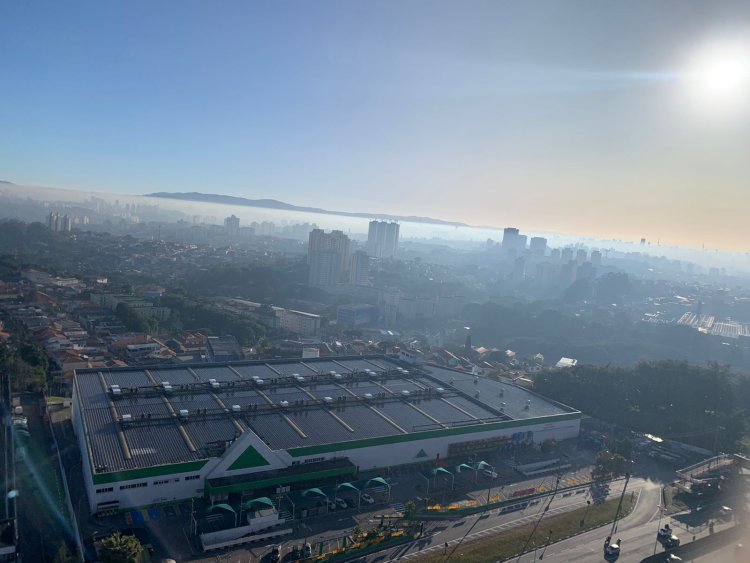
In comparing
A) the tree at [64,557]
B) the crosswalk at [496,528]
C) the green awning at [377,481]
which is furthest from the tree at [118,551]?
the green awning at [377,481]

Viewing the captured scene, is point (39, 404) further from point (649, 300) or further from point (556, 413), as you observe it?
point (649, 300)

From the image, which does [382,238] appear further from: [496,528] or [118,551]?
[118,551]

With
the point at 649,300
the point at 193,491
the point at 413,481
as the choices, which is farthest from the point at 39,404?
the point at 649,300

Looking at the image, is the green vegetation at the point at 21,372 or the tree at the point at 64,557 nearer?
the tree at the point at 64,557

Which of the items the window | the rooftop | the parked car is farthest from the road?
the window

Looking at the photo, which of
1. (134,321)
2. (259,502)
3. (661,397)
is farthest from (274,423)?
(134,321)

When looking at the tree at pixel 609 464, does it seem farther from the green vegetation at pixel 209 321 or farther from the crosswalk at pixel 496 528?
the green vegetation at pixel 209 321
